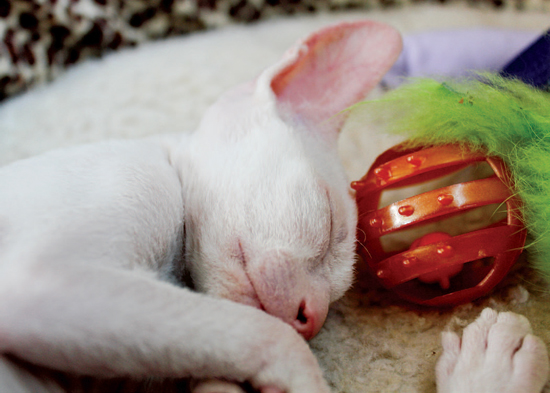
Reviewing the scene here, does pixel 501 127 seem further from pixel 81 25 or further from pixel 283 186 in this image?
pixel 81 25

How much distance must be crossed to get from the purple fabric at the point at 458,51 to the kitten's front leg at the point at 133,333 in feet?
4.15

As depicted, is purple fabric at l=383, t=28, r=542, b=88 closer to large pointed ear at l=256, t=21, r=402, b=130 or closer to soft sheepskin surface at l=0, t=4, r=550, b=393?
soft sheepskin surface at l=0, t=4, r=550, b=393

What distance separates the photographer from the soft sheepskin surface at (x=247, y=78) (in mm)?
889

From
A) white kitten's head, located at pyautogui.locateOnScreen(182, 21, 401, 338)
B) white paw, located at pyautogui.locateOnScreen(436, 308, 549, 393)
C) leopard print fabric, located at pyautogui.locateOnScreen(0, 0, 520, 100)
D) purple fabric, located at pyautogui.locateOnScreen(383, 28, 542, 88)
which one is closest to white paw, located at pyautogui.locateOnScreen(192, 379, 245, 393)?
white kitten's head, located at pyautogui.locateOnScreen(182, 21, 401, 338)

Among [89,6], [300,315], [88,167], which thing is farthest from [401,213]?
[89,6]

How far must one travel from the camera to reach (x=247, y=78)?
70.2 inches

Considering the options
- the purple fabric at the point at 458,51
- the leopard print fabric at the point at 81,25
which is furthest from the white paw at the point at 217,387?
the leopard print fabric at the point at 81,25

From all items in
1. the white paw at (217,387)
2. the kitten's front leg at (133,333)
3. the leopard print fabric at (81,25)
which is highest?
the leopard print fabric at (81,25)

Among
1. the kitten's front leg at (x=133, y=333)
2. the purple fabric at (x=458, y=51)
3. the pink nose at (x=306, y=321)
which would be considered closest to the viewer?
the kitten's front leg at (x=133, y=333)

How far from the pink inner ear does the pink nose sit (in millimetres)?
512

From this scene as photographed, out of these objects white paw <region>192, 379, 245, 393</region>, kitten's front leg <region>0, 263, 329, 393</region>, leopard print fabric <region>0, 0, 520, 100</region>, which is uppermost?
leopard print fabric <region>0, 0, 520, 100</region>

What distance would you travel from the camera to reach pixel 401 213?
2.78 feet

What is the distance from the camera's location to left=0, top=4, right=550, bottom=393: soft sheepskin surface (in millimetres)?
889

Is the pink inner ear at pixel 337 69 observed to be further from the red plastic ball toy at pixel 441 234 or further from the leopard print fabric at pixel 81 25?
the leopard print fabric at pixel 81 25
